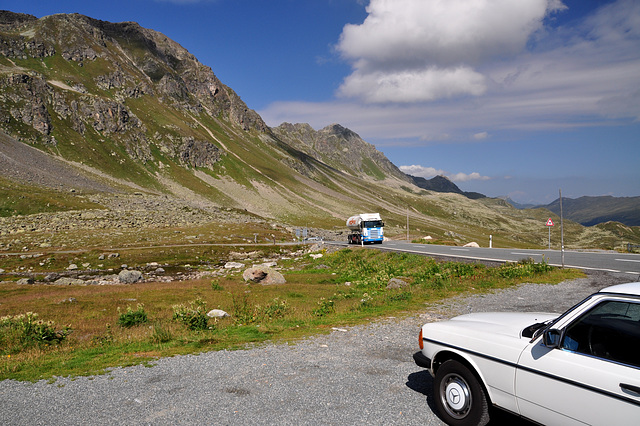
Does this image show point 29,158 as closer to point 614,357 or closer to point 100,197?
point 100,197

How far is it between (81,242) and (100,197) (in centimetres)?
4867

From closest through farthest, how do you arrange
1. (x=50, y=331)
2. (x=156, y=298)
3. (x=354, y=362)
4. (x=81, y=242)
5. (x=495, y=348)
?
1. (x=495, y=348)
2. (x=354, y=362)
3. (x=50, y=331)
4. (x=156, y=298)
5. (x=81, y=242)

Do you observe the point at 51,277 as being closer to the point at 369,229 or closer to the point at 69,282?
the point at 69,282

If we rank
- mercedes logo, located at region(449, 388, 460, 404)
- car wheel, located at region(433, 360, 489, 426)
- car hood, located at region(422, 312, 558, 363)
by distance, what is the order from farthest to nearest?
mercedes logo, located at region(449, 388, 460, 404) → car wheel, located at region(433, 360, 489, 426) → car hood, located at region(422, 312, 558, 363)

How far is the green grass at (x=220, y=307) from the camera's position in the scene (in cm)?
1123

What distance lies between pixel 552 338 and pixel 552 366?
0.38 metres

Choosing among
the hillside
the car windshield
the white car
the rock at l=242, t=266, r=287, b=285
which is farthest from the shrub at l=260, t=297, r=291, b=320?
the hillside

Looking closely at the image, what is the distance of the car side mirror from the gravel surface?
1669 millimetres

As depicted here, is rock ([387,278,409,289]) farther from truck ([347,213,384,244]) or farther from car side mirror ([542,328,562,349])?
truck ([347,213,384,244])

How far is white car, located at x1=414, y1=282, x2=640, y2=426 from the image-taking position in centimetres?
453

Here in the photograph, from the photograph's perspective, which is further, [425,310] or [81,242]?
[81,242]

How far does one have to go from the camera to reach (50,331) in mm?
13797

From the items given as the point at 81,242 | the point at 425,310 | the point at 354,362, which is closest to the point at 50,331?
the point at 354,362

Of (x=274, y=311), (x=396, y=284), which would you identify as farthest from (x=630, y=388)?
(x=396, y=284)
